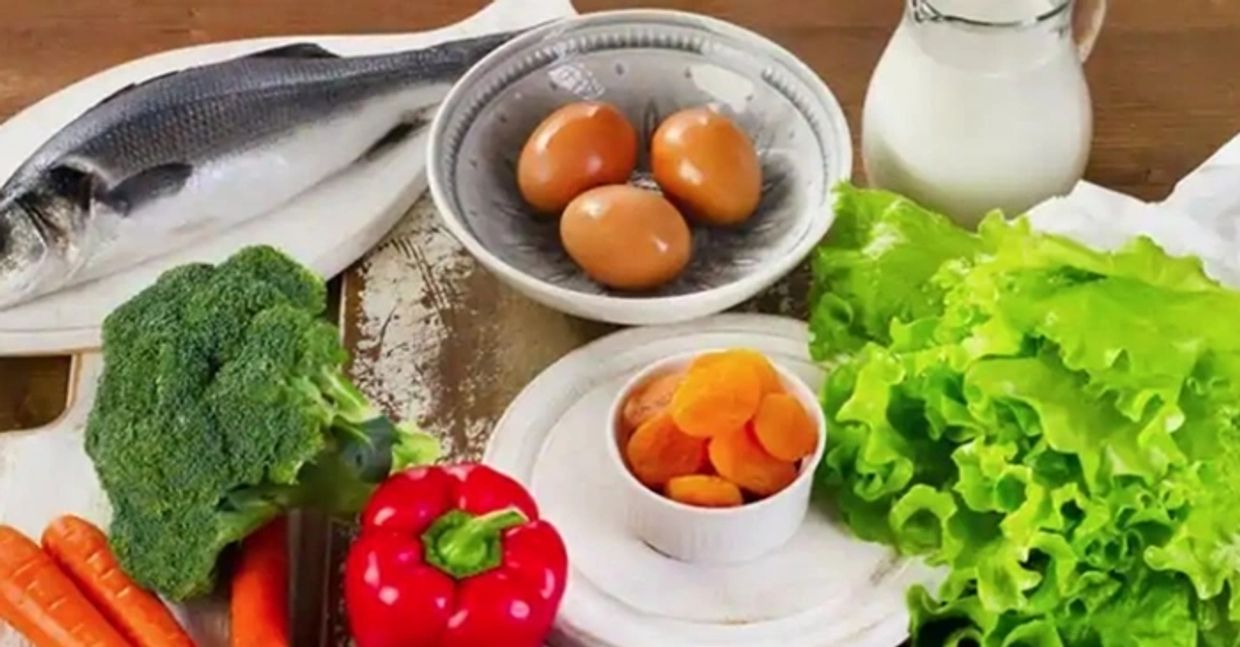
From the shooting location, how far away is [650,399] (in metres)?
1.21

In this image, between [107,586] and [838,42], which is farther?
[838,42]

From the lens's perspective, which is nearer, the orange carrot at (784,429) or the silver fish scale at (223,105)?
the orange carrot at (784,429)

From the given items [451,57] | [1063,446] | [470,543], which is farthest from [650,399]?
[451,57]

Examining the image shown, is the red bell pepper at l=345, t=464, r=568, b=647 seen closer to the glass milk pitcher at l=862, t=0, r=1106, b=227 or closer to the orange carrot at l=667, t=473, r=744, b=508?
the orange carrot at l=667, t=473, r=744, b=508

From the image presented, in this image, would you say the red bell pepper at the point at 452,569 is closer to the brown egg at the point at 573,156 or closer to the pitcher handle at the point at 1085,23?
the brown egg at the point at 573,156

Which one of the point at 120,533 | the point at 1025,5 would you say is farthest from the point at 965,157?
the point at 120,533

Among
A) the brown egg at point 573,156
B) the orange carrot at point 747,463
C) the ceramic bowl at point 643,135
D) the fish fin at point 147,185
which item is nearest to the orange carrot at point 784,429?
the orange carrot at point 747,463

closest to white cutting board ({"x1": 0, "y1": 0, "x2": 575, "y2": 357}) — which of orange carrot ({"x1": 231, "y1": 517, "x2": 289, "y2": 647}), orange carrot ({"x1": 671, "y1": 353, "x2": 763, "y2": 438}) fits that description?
orange carrot ({"x1": 231, "y1": 517, "x2": 289, "y2": 647})

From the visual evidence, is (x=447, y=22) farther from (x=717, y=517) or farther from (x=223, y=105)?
(x=717, y=517)

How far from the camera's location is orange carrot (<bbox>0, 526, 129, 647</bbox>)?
115cm

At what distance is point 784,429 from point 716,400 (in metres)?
0.05

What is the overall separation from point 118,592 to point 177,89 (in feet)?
1.35

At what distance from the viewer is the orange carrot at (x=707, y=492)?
1162 millimetres

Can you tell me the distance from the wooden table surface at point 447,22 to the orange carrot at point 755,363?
17cm
